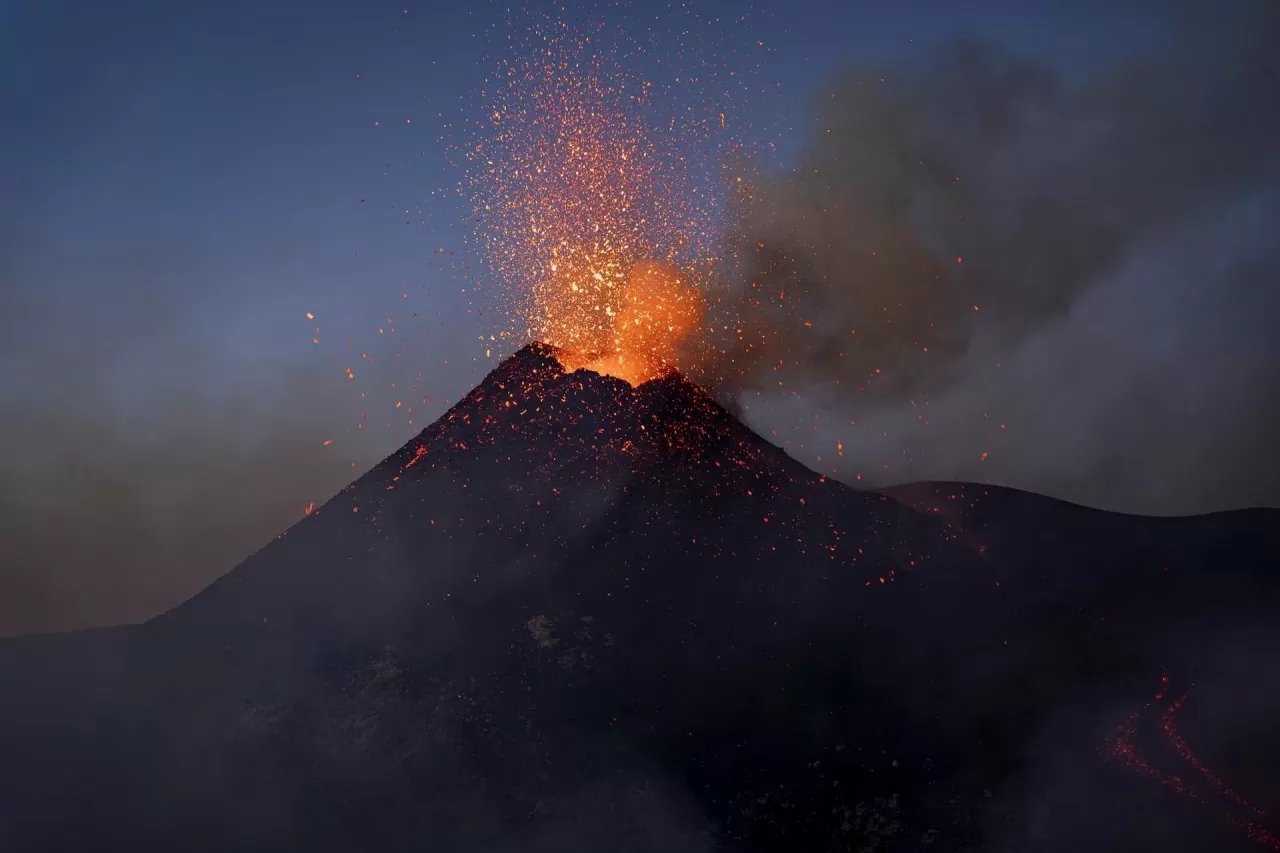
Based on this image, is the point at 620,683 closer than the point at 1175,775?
No

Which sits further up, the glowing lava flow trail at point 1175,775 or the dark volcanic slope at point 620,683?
the dark volcanic slope at point 620,683

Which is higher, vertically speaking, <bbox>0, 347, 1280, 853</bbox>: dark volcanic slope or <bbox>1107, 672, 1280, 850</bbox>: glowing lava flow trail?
<bbox>0, 347, 1280, 853</bbox>: dark volcanic slope

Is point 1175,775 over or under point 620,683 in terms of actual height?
under

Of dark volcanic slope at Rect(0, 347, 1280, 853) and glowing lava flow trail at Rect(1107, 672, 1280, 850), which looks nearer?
dark volcanic slope at Rect(0, 347, 1280, 853)

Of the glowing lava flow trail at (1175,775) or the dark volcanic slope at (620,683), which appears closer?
the dark volcanic slope at (620,683)
